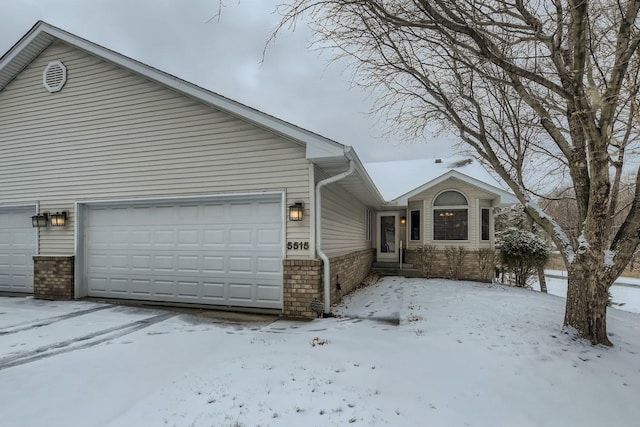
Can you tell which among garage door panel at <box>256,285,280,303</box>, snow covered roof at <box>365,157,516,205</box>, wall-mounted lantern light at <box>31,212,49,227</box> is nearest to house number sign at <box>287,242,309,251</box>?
garage door panel at <box>256,285,280,303</box>

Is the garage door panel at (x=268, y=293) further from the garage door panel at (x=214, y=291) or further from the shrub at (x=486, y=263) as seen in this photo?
the shrub at (x=486, y=263)

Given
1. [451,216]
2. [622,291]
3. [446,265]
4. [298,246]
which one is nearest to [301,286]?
[298,246]

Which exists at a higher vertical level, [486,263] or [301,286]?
[301,286]

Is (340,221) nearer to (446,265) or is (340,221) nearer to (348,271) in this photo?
(348,271)

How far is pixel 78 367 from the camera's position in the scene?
3.78 metres

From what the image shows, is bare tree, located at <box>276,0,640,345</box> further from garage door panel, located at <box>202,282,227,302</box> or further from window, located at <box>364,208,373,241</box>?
window, located at <box>364,208,373,241</box>

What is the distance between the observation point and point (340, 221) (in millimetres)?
8469

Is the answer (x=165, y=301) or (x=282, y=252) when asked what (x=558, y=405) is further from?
(x=165, y=301)

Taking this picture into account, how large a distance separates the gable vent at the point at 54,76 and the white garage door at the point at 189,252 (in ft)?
9.51

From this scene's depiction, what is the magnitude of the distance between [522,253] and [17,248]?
50.3 feet

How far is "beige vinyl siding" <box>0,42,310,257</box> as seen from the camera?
21.3 feet

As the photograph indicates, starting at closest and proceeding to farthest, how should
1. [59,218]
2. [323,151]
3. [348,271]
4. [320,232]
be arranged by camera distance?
[323,151], [320,232], [59,218], [348,271]

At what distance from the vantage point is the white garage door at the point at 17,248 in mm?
8516

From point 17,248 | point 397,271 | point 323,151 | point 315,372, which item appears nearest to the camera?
point 315,372
